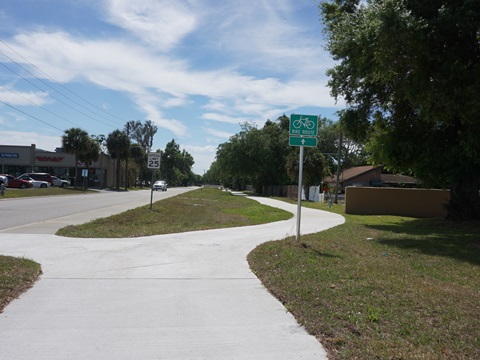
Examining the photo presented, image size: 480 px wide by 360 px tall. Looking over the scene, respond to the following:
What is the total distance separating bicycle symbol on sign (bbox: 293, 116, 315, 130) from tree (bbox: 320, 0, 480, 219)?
5231mm

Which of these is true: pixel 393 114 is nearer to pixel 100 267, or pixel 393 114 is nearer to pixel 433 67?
pixel 433 67

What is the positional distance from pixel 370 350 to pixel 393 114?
1736 cm

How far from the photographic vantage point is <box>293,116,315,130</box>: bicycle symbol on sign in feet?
35.0

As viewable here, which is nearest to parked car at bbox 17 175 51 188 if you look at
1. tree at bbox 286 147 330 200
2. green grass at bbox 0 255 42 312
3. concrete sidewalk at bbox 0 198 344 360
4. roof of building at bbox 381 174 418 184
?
tree at bbox 286 147 330 200

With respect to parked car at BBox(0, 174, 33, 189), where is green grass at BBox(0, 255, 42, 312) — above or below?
below

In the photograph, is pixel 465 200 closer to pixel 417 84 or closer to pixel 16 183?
pixel 417 84

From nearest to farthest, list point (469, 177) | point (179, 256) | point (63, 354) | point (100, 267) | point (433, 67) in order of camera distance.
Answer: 1. point (63, 354)
2. point (100, 267)
3. point (179, 256)
4. point (433, 67)
5. point (469, 177)

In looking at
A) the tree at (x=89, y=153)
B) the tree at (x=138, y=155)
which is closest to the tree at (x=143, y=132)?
the tree at (x=138, y=155)

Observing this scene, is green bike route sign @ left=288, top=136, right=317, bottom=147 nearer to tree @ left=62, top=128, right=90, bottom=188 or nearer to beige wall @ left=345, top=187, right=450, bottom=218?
beige wall @ left=345, top=187, right=450, bottom=218

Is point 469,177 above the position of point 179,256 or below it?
above

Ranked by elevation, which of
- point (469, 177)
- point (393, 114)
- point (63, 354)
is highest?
point (393, 114)

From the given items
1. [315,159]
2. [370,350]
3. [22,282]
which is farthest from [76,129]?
[370,350]

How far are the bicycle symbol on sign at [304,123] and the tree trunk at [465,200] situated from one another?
1140 centimetres

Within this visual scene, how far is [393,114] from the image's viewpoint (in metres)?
20.1
